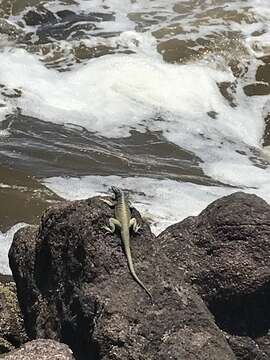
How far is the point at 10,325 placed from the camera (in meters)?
5.62

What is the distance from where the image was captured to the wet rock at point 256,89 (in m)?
12.8

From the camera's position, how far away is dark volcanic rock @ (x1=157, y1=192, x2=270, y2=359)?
535 cm

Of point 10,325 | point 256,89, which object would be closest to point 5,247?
point 10,325

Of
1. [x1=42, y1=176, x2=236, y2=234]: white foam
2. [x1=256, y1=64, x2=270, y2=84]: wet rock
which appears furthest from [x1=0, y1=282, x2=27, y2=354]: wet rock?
[x1=256, y1=64, x2=270, y2=84]: wet rock

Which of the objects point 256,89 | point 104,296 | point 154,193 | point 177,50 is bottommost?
point 256,89

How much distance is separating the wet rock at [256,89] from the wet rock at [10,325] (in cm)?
801

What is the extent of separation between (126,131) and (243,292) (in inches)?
238

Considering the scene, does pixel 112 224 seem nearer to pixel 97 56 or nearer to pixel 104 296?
pixel 104 296

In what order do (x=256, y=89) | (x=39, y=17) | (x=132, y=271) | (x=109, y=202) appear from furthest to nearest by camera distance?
(x=39, y=17), (x=256, y=89), (x=109, y=202), (x=132, y=271)

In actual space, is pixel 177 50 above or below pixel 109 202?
below

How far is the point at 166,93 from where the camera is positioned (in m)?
12.7

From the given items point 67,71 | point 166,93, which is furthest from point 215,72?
point 67,71

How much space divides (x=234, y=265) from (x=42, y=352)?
1.70m

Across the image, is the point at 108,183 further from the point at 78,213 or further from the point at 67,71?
the point at 67,71
